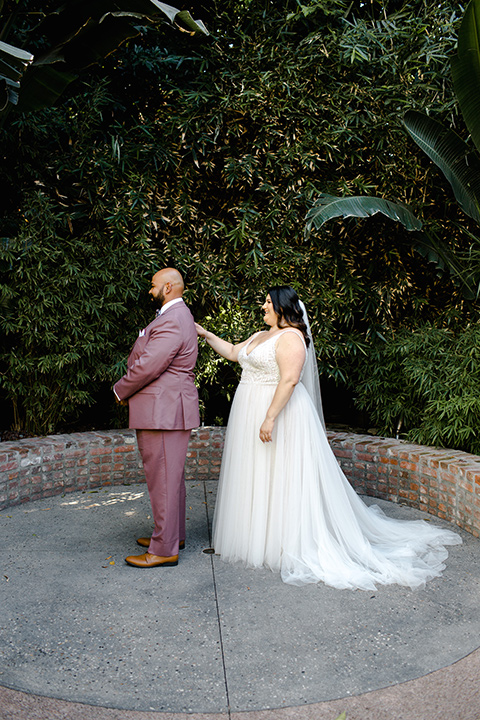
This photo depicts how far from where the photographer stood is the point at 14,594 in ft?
11.0

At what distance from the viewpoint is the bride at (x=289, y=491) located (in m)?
3.75

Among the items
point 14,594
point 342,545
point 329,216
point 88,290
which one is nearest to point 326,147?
point 329,216

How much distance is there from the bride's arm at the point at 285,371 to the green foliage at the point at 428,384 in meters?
1.76

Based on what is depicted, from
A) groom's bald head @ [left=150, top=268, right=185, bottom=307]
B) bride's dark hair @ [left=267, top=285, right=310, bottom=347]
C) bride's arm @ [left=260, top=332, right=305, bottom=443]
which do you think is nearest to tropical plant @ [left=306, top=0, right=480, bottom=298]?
bride's dark hair @ [left=267, top=285, right=310, bottom=347]

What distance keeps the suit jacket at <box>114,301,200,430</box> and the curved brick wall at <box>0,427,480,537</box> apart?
5.86 feet

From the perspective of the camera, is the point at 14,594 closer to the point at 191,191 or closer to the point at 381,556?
the point at 381,556

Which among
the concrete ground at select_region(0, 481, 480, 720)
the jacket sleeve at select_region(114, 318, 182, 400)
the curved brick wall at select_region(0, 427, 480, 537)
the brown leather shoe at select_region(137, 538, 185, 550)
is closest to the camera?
the concrete ground at select_region(0, 481, 480, 720)

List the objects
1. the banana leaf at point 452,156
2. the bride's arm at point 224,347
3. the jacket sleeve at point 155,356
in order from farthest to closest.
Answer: the banana leaf at point 452,156 → the bride's arm at point 224,347 → the jacket sleeve at point 155,356

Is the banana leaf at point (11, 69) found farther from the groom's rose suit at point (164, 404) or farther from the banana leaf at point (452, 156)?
the banana leaf at point (452, 156)

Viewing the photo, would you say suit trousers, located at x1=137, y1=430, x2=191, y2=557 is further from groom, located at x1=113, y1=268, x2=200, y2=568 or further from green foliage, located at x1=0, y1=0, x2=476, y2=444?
green foliage, located at x1=0, y1=0, x2=476, y2=444

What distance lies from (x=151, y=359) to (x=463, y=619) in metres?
2.31

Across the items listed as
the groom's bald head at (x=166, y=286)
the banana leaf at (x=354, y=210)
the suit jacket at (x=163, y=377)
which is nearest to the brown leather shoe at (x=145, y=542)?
the suit jacket at (x=163, y=377)

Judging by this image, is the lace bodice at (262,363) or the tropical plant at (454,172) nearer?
the lace bodice at (262,363)

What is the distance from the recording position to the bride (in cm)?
375
